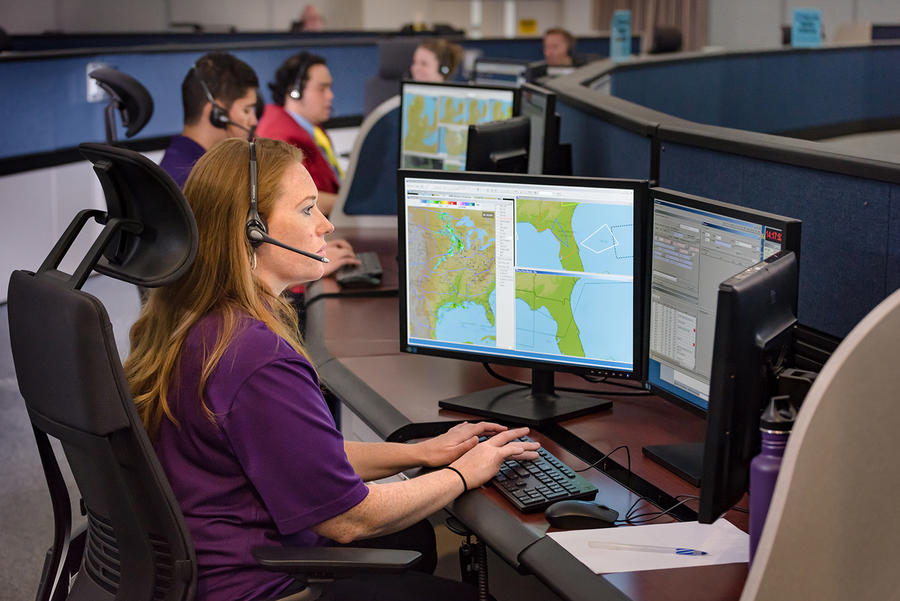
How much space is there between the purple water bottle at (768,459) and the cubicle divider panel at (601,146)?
1.16 m

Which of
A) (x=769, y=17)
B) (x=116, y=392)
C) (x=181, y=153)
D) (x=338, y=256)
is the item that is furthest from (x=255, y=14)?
(x=116, y=392)

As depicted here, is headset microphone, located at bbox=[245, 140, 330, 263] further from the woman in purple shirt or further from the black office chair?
the black office chair

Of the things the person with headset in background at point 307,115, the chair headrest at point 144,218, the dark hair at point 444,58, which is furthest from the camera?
the dark hair at point 444,58

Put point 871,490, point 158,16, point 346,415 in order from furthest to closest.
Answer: point 158,16 → point 346,415 → point 871,490

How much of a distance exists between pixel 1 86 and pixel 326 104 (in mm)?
1671

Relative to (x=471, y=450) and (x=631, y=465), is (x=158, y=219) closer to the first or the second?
(x=471, y=450)

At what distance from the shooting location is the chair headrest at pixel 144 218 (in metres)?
1.25

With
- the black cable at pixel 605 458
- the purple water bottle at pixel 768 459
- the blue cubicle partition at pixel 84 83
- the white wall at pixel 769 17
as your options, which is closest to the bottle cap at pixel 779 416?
the purple water bottle at pixel 768 459

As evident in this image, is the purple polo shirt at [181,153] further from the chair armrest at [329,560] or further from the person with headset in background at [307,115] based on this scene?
the chair armrest at [329,560]

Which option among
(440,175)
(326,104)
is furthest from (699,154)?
(326,104)

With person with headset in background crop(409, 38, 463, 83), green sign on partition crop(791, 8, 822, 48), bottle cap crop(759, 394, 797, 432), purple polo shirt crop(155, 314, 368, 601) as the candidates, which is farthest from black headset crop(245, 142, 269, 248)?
green sign on partition crop(791, 8, 822, 48)

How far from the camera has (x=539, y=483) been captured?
1541mm

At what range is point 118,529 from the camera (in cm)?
138

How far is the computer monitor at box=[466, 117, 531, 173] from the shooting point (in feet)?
8.08
